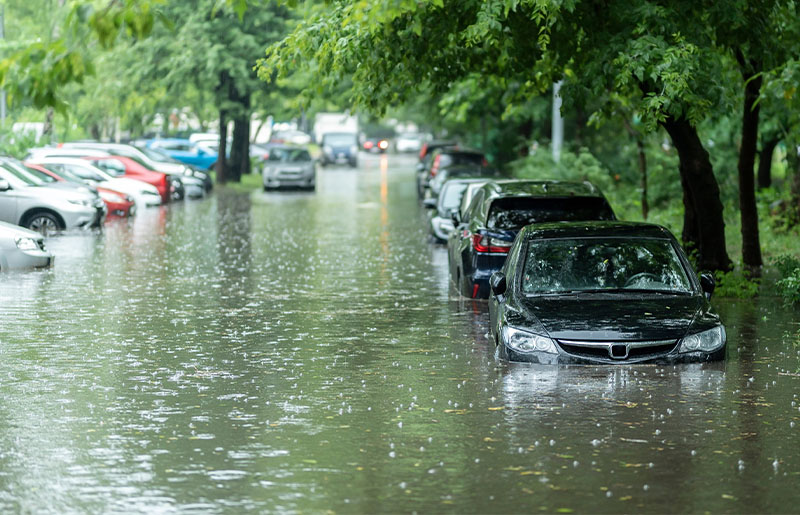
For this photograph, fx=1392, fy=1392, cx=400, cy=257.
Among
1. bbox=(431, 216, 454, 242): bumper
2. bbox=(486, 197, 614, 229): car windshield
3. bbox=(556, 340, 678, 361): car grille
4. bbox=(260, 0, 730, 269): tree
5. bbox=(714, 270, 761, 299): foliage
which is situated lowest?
bbox=(714, 270, 761, 299): foliage

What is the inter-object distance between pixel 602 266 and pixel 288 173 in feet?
126

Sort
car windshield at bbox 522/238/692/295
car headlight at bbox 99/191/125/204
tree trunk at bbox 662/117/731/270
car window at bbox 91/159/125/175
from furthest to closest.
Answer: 1. car window at bbox 91/159/125/175
2. car headlight at bbox 99/191/125/204
3. tree trunk at bbox 662/117/731/270
4. car windshield at bbox 522/238/692/295

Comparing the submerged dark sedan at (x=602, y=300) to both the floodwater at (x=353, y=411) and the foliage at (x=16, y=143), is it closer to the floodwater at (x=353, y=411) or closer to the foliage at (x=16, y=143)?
the floodwater at (x=353, y=411)

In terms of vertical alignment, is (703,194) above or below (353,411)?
above

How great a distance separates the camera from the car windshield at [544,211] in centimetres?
1731

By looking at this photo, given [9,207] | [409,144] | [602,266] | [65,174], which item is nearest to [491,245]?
[602,266]

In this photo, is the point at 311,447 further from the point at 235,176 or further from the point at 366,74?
the point at 235,176

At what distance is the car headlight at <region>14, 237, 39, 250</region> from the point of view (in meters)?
21.1

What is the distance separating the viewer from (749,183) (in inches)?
807

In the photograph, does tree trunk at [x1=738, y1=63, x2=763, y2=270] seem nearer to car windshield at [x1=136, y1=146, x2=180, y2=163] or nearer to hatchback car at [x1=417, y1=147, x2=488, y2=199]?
hatchback car at [x1=417, y1=147, x2=488, y2=199]

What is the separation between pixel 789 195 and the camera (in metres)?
27.2

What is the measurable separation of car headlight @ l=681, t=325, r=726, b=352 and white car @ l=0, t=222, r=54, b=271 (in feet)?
41.5

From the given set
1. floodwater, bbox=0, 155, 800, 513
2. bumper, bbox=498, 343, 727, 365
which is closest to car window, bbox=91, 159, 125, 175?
floodwater, bbox=0, 155, 800, 513

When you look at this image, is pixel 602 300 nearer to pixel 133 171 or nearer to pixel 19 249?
pixel 19 249
